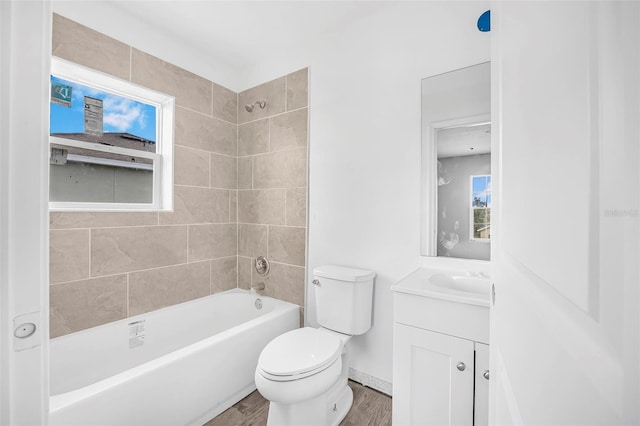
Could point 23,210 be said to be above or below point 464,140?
below

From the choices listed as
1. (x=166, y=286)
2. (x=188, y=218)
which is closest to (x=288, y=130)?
(x=188, y=218)

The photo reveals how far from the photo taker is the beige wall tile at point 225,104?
2482 mm

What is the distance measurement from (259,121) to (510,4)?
2255 mm

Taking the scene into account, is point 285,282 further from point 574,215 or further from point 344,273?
point 574,215

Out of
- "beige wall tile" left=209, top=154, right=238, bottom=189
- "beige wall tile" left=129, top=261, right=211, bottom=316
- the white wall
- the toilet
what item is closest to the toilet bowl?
the toilet

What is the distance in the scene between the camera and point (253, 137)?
8.35 ft

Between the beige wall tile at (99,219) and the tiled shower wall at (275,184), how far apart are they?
83 centimetres

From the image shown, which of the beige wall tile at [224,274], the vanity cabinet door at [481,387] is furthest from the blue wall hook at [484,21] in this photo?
the beige wall tile at [224,274]

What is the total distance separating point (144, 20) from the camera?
197cm

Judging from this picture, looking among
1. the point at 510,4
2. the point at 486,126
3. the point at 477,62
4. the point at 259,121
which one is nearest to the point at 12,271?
the point at 510,4

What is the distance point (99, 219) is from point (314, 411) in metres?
1.79

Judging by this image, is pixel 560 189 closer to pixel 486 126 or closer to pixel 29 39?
pixel 29 39

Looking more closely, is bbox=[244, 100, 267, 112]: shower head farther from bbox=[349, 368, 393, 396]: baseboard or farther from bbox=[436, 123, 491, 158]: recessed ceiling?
bbox=[349, 368, 393, 396]: baseboard

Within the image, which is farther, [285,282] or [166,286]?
[285,282]
